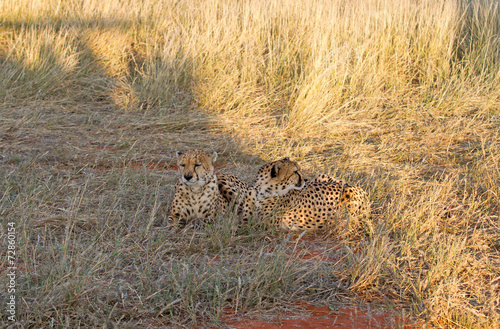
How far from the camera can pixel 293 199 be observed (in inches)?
132

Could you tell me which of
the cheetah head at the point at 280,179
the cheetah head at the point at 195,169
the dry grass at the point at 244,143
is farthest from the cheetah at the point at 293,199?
the cheetah head at the point at 195,169

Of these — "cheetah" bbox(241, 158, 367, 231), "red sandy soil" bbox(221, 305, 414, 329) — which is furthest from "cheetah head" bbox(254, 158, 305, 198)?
"red sandy soil" bbox(221, 305, 414, 329)

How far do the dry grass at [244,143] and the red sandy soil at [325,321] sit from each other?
73 millimetres

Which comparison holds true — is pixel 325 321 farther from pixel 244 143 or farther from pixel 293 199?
pixel 244 143

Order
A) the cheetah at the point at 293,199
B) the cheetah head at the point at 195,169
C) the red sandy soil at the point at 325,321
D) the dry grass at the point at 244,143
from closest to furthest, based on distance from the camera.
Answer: the red sandy soil at the point at 325,321 → the dry grass at the point at 244,143 → the cheetah head at the point at 195,169 → the cheetah at the point at 293,199

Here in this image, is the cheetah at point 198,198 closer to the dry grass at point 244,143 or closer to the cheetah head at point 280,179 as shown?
the dry grass at point 244,143

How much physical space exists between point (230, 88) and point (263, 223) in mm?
2550

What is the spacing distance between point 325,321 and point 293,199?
1.16 meters

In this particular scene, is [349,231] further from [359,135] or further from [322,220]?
[359,135]

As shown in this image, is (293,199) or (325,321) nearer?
(325,321)

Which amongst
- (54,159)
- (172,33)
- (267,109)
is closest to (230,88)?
(267,109)

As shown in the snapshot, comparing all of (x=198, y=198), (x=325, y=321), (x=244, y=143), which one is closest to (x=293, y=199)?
(x=198, y=198)

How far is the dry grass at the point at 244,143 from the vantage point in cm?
239

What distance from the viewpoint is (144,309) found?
2.22m
